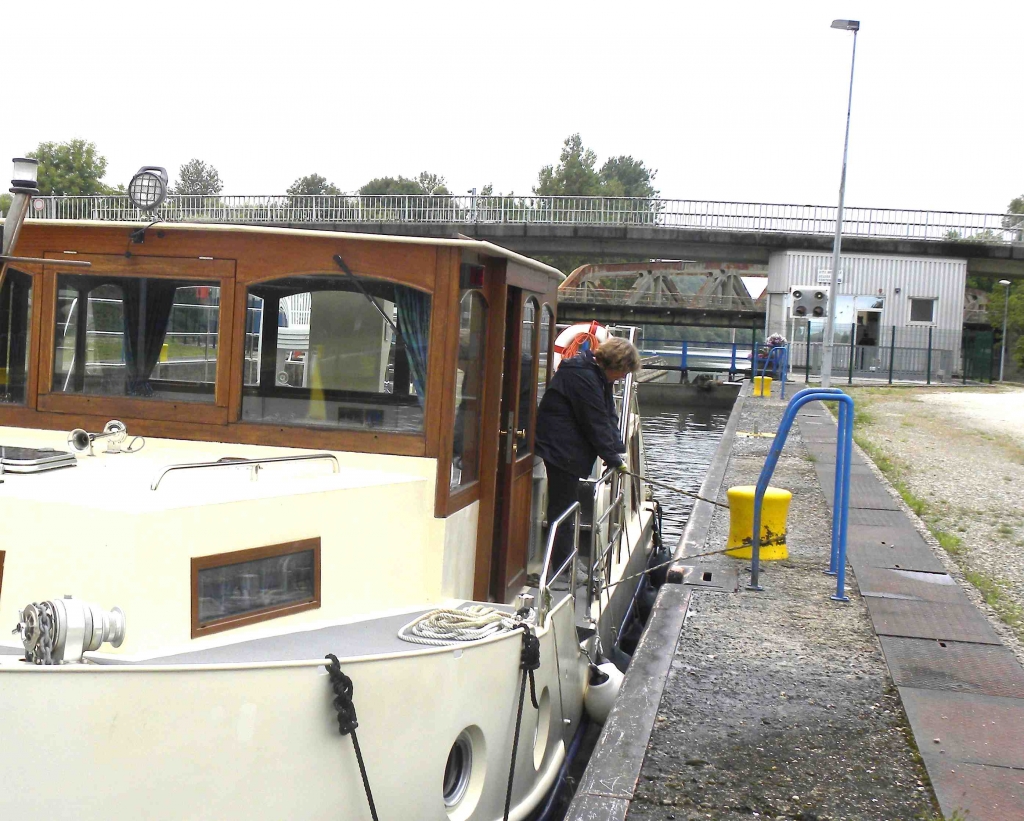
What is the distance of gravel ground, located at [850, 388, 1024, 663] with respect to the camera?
7.28 m

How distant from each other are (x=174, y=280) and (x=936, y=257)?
124ft

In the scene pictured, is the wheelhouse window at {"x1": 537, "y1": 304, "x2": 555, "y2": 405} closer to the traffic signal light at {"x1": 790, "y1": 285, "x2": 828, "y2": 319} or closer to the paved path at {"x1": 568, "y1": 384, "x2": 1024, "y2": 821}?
the paved path at {"x1": 568, "y1": 384, "x2": 1024, "y2": 821}

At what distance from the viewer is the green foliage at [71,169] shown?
4741cm

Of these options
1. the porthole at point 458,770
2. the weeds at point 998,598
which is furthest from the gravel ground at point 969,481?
the porthole at point 458,770

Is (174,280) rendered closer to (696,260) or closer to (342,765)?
(342,765)

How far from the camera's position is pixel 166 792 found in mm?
2971

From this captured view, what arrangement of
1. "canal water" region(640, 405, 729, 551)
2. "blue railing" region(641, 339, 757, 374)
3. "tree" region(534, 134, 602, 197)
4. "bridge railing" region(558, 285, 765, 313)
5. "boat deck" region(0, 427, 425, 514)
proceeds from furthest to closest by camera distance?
1. "tree" region(534, 134, 602, 197)
2. "bridge railing" region(558, 285, 765, 313)
3. "blue railing" region(641, 339, 757, 374)
4. "canal water" region(640, 405, 729, 551)
5. "boat deck" region(0, 427, 425, 514)

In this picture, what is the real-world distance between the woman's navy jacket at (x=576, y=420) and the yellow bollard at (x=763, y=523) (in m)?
1.92

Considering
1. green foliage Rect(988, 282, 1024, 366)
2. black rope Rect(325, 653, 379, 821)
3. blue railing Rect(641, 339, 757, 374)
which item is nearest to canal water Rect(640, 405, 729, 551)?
blue railing Rect(641, 339, 757, 374)

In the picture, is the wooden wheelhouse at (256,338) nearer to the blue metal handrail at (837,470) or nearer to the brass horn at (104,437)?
the brass horn at (104,437)

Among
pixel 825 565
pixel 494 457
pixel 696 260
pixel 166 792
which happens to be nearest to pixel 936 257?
pixel 696 260

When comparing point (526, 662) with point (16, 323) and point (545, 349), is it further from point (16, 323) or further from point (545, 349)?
point (16, 323)

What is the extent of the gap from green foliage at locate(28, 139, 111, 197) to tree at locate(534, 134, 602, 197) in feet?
181

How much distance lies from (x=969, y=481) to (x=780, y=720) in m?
8.45
